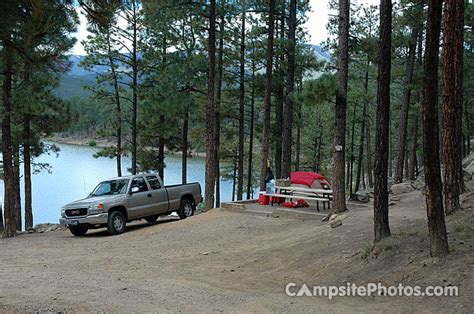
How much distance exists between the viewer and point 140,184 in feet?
52.4

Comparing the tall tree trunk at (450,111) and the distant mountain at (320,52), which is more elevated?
the distant mountain at (320,52)

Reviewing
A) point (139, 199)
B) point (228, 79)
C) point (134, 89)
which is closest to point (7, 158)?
point (139, 199)

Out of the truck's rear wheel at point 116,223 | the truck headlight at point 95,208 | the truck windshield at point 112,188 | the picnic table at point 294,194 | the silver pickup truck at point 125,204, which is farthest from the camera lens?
the truck windshield at point 112,188

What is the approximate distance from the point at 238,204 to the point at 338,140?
5204mm

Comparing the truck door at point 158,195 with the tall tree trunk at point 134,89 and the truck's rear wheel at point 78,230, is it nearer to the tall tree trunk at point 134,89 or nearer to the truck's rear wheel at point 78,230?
the truck's rear wheel at point 78,230

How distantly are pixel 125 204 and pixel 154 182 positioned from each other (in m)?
1.74

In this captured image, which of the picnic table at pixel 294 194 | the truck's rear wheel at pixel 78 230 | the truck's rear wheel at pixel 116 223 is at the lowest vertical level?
the truck's rear wheel at pixel 78 230

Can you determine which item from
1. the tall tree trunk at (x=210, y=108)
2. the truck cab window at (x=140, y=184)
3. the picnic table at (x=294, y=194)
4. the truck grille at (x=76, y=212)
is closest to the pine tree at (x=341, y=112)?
the picnic table at (x=294, y=194)

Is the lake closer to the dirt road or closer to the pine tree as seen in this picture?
the dirt road

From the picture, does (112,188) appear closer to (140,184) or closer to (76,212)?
(140,184)

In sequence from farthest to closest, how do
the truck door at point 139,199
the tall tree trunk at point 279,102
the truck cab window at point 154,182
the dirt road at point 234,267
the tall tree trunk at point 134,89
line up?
the tall tree trunk at point 134,89 → the tall tree trunk at point 279,102 → the truck cab window at point 154,182 → the truck door at point 139,199 → the dirt road at point 234,267

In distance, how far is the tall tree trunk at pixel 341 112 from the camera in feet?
40.2

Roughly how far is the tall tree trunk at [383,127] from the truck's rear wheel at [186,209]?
9.94 meters

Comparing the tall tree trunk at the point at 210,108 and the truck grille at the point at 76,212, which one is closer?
the truck grille at the point at 76,212
